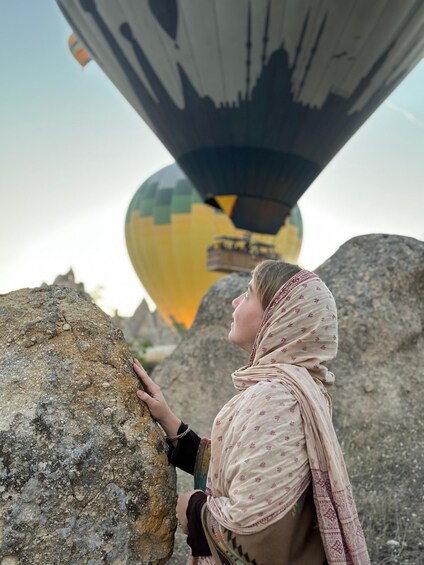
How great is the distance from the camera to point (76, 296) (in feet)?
7.20

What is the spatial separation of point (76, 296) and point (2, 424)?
0.52 m

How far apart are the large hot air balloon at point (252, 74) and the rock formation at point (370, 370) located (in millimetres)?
9008

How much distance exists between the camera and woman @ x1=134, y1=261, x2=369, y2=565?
4.94ft

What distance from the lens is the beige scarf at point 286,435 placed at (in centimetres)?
150

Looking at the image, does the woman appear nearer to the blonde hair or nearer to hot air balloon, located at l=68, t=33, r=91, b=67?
the blonde hair

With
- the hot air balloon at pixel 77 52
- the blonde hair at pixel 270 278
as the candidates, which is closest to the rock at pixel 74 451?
the blonde hair at pixel 270 278

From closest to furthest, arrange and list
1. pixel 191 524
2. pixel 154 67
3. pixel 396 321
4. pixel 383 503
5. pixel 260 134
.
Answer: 1. pixel 191 524
2. pixel 383 503
3. pixel 396 321
4. pixel 154 67
5. pixel 260 134

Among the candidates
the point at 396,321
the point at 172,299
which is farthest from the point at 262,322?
the point at 172,299

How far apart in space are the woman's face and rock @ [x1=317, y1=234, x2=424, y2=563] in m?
2.25

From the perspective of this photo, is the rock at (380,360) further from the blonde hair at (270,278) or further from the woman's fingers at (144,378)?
the blonde hair at (270,278)

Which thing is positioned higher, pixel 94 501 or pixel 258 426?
pixel 258 426

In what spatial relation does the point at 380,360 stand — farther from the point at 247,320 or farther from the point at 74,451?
the point at 74,451

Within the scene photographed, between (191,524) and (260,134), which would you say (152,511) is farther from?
(260,134)

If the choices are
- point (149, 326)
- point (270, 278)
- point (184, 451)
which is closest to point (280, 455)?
point (270, 278)
